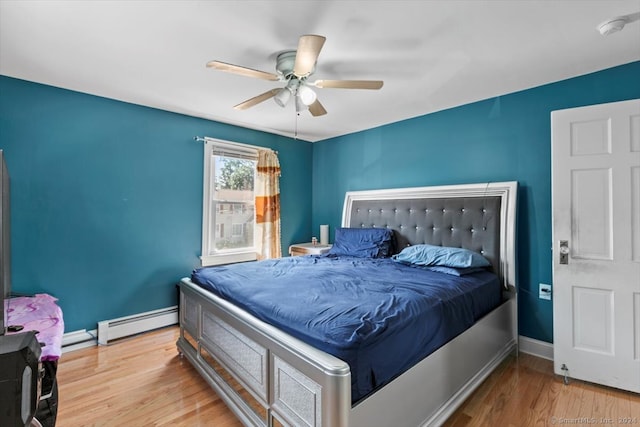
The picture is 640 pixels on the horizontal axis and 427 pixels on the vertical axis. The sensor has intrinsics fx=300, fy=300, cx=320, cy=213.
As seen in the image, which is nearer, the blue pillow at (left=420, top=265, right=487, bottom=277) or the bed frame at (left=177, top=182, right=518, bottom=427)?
the bed frame at (left=177, top=182, right=518, bottom=427)

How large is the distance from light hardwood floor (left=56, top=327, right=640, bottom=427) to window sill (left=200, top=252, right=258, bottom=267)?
124 cm

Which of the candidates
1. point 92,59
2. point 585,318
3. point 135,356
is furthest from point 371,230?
point 92,59

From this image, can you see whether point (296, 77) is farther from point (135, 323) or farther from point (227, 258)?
point (135, 323)

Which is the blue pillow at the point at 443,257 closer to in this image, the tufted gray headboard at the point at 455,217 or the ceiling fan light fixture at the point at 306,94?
the tufted gray headboard at the point at 455,217

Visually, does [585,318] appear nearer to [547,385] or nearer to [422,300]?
[547,385]

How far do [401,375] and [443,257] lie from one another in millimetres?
1450

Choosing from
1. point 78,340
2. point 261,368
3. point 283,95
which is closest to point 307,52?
point 283,95

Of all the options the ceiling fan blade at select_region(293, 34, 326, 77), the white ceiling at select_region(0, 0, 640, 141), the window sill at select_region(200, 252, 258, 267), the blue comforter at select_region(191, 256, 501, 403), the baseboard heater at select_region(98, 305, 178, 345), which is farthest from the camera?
the window sill at select_region(200, 252, 258, 267)

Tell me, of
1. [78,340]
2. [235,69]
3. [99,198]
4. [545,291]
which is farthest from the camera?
[99,198]

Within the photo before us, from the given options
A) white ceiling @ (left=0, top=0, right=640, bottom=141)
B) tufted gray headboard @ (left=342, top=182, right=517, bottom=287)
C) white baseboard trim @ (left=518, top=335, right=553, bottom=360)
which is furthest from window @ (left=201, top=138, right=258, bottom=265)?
white baseboard trim @ (left=518, top=335, right=553, bottom=360)

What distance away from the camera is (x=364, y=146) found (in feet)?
13.9

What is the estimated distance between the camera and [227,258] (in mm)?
3906

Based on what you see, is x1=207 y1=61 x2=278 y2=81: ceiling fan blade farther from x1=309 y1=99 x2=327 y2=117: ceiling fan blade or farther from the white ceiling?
x1=309 y1=99 x2=327 y2=117: ceiling fan blade

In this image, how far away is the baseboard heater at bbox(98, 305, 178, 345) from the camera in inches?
115
